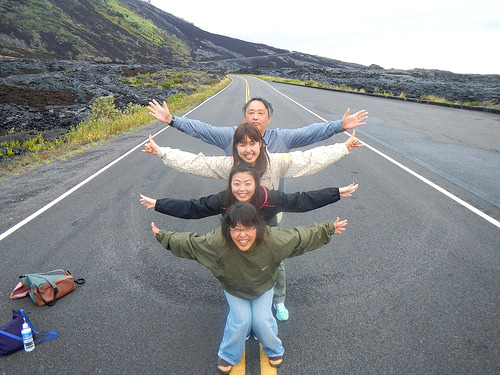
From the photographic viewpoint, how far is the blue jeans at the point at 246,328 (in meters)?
2.74

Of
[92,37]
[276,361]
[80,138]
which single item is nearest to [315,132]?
[276,361]

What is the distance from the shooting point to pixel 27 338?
2.96m

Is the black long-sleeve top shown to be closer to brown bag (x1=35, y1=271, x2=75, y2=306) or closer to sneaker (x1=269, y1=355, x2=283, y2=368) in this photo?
sneaker (x1=269, y1=355, x2=283, y2=368)

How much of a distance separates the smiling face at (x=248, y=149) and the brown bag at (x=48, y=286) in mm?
2371

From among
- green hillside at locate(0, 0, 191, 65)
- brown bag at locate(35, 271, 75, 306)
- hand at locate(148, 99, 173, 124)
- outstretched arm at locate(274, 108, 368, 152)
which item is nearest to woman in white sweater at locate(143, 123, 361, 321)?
outstretched arm at locate(274, 108, 368, 152)

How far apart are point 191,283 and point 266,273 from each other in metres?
1.41

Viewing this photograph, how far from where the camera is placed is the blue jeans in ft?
9.00

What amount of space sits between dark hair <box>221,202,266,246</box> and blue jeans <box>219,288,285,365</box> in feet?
1.74

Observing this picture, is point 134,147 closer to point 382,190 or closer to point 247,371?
point 382,190

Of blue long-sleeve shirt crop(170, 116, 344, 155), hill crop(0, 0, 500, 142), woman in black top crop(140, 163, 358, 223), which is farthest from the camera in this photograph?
hill crop(0, 0, 500, 142)

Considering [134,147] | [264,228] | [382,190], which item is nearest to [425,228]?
[382,190]


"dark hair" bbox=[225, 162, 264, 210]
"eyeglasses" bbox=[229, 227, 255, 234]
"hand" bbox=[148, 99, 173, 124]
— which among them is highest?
"hand" bbox=[148, 99, 173, 124]

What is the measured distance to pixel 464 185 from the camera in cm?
687

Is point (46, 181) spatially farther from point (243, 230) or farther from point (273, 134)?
point (243, 230)
